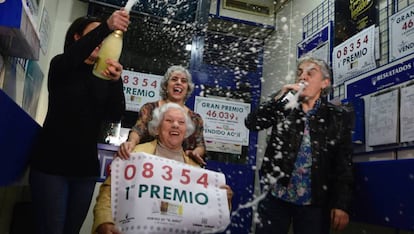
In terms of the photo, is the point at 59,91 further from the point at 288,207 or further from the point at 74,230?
the point at 288,207

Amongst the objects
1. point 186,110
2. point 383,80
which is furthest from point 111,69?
point 383,80

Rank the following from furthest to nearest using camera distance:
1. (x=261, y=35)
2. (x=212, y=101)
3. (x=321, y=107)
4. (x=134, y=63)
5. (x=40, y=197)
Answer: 1. (x=261, y=35)
2. (x=212, y=101)
3. (x=134, y=63)
4. (x=321, y=107)
5. (x=40, y=197)

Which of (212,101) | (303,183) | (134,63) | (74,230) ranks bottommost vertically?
(74,230)

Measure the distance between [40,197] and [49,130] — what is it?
238 millimetres

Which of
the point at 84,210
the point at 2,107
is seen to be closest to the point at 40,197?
the point at 84,210

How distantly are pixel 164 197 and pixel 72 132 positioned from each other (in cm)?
42

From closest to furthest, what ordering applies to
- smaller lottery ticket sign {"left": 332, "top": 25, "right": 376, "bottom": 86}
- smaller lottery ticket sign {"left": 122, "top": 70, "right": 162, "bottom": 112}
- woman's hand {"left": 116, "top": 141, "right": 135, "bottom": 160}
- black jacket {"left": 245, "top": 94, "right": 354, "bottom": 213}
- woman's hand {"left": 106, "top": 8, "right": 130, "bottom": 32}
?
woman's hand {"left": 106, "top": 8, "right": 130, "bottom": 32} → woman's hand {"left": 116, "top": 141, "right": 135, "bottom": 160} → black jacket {"left": 245, "top": 94, "right": 354, "bottom": 213} → smaller lottery ticket sign {"left": 332, "top": 25, "right": 376, "bottom": 86} → smaller lottery ticket sign {"left": 122, "top": 70, "right": 162, "bottom": 112}

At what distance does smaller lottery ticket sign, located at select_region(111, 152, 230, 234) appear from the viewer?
1.43 metres

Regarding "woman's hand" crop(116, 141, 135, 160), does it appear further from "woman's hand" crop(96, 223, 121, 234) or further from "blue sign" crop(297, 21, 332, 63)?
"blue sign" crop(297, 21, 332, 63)

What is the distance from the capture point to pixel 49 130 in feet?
4.52

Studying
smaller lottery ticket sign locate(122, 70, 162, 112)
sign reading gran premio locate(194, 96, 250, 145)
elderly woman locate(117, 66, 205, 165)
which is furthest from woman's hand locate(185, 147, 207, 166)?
sign reading gran premio locate(194, 96, 250, 145)

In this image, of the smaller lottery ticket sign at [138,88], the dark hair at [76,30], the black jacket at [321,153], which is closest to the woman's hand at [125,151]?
the dark hair at [76,30]

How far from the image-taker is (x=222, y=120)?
4.05 metres

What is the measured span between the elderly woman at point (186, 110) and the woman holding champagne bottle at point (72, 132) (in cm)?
21
